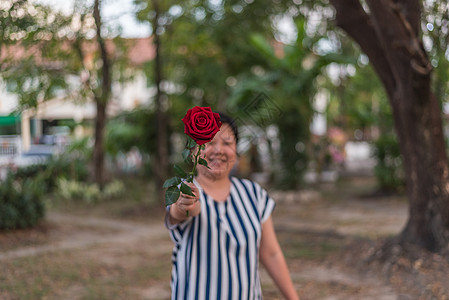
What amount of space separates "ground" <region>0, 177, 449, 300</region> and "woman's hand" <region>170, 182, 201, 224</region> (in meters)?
3.86

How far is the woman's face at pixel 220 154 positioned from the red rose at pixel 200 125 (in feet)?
1.33

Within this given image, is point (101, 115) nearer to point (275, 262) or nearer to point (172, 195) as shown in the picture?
point (275, 262)

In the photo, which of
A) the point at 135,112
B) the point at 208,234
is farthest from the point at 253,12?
the point at 208,234

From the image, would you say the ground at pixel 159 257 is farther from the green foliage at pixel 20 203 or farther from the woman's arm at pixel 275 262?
the woman's arm at pixel 275 262

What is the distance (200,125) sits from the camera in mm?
1982

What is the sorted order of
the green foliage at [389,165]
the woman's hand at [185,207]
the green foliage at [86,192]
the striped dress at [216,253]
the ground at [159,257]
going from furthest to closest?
the green foliage at [86,192], the green foliage at [389,165], the ground at [159,257], the striped dress at [216,253], the woman's hand at [185,207]

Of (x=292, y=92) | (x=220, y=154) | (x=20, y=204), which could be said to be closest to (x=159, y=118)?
(x=292, y=92)

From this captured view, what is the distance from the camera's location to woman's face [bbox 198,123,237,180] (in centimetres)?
244

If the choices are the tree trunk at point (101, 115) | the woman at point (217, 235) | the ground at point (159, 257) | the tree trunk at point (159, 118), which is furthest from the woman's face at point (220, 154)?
the tree trunk at point (101, 115)

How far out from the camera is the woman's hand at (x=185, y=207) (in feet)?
7.10

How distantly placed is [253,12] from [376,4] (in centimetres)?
989

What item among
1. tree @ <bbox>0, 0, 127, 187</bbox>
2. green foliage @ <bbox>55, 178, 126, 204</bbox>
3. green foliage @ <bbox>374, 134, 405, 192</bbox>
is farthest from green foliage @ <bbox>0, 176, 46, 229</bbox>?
green foliage @ <bbox>374, 134, 405, 192</bbox>

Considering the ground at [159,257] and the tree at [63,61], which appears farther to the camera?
the tree at [63,61]

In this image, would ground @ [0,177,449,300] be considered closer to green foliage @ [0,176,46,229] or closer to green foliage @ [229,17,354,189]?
green foliage @ [0,176,46,229]
